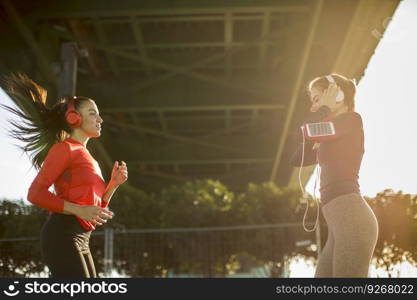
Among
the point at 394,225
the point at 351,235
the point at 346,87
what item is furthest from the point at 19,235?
the point at 351,235

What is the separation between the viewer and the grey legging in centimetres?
342

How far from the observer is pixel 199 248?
10.5 metres

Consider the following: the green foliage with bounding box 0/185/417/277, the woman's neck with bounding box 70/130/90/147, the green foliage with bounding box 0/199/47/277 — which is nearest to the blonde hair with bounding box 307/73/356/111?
the woman's neck with bounding box 70/130/90/147

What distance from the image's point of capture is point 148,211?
Result: 12.0 m

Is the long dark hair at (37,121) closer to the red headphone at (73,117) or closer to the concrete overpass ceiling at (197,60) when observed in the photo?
the red headphone at (73,117)

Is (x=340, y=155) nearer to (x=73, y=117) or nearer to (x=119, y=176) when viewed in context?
(x=119, y=176)

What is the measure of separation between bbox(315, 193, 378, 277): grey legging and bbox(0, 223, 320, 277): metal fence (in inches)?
265

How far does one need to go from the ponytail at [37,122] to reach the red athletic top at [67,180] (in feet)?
0.92

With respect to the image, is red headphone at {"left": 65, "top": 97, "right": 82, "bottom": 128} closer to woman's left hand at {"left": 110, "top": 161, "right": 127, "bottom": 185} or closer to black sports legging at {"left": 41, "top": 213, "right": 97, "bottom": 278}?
woman's left hand at {"left": 110, "top": 161, "right": 127, "bottom": 185}

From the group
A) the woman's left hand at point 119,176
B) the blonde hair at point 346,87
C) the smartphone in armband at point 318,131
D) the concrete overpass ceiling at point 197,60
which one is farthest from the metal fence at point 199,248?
the smartphone in armband at point 318,131

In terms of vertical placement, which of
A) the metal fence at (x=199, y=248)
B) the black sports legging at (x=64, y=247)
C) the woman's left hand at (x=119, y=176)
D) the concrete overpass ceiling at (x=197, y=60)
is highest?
the concrete overpass ceiling at (x=197, y=60)

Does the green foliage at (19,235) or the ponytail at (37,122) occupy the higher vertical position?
the green foliage at (19,235)

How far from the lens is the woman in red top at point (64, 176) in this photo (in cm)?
323

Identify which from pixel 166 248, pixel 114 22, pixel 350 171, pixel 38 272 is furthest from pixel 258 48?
pixel 350 171
